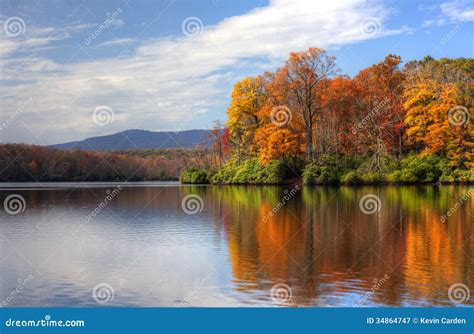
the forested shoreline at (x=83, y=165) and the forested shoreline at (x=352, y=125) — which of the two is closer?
the forested shoreline at (x=352, y=125)

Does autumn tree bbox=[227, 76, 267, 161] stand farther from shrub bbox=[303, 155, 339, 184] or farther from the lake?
the lake

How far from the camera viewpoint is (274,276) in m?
11.4

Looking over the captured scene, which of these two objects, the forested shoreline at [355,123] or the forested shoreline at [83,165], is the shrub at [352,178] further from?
the forested shoreline at [83,165]

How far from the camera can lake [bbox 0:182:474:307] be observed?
10062 millimetres

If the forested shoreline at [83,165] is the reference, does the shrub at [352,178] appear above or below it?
below

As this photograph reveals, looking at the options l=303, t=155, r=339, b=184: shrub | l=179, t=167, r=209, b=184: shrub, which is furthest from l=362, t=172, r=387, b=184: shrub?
l=179, t=167, r=209, b=184: shrub

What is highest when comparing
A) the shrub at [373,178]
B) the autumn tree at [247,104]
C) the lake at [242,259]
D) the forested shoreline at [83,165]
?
the autumn tree at [247,104]

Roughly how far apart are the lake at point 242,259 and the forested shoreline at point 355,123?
80.7ft

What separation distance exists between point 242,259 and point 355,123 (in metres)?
40.3

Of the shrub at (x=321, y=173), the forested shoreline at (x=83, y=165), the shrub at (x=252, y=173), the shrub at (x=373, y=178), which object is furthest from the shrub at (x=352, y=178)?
the forested shoreline at (x=83, y=165)

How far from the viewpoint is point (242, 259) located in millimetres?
13375

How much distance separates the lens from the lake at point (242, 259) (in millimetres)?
10062

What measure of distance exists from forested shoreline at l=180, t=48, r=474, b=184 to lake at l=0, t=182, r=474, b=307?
80.7 feet

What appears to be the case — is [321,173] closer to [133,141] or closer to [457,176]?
[457,176]
